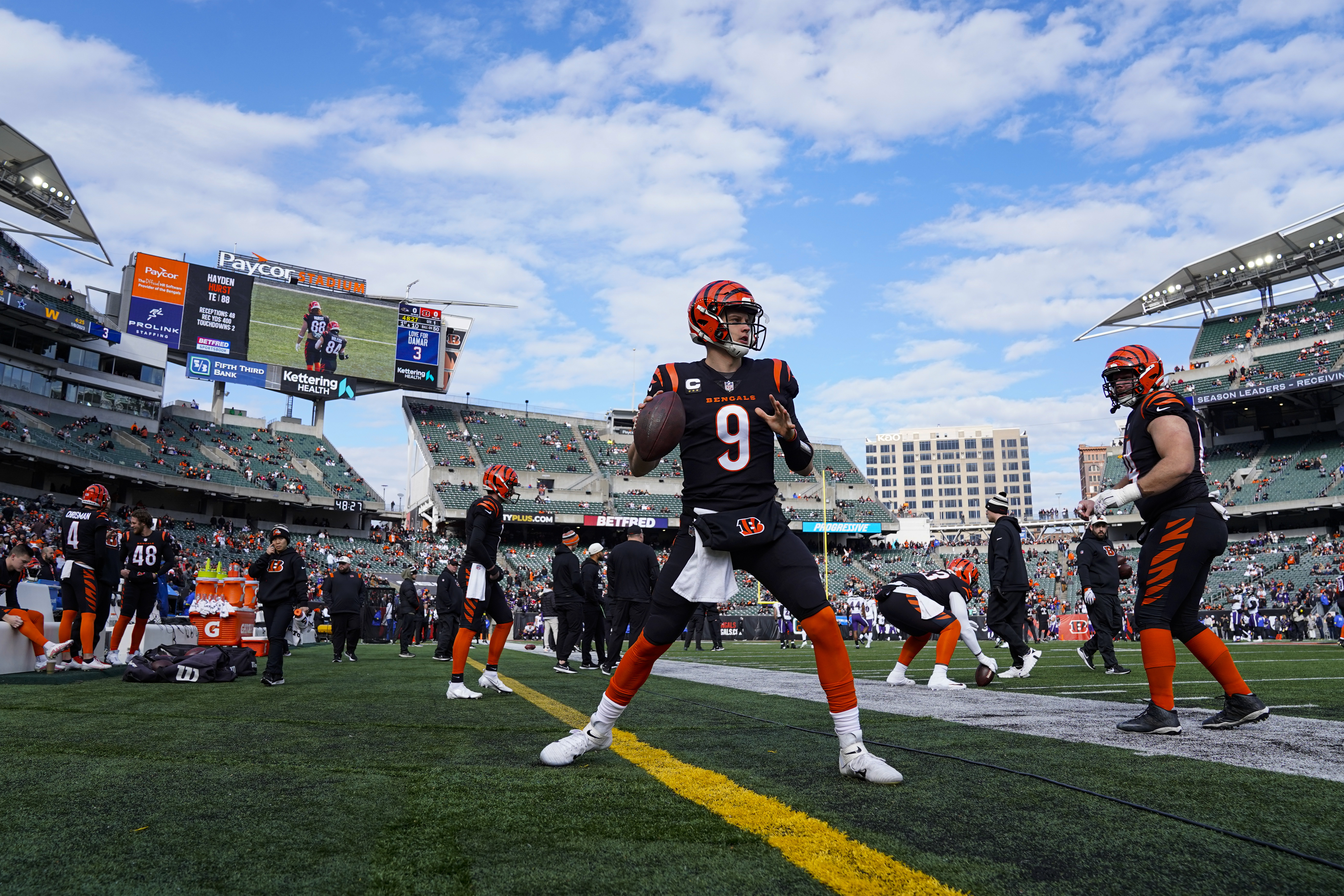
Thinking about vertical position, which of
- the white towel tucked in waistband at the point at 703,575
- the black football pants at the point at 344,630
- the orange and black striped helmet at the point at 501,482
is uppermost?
the orange and black striped helmet at the point at 501,482

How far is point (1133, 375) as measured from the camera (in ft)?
16.5

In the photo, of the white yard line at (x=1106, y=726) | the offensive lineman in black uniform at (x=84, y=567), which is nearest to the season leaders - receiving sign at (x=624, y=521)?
the offensive lineman in black uniform at (x=84, y=567)

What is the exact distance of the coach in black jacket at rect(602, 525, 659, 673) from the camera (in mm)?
10508

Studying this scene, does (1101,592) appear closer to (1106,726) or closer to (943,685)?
(943,685)

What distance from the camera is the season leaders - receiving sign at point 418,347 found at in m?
46.8

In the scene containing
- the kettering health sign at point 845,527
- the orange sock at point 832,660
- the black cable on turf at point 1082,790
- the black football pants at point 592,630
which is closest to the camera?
the black cable on turf at point 1082,790

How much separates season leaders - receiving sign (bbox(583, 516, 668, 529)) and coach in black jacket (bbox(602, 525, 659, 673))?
3795cm

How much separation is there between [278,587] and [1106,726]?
24.0ft

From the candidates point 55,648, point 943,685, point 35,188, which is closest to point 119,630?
point 55,648

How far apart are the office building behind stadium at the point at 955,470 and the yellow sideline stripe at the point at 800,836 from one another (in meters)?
165

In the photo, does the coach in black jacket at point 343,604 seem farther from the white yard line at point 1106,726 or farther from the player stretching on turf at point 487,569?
the white yard line at point 1106,726

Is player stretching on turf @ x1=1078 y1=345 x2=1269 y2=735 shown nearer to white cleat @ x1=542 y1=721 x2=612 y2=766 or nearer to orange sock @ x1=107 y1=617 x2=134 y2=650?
white cleat @ x1=542 y1=721 x2=612 y2=766

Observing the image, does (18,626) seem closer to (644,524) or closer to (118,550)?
(118,550)

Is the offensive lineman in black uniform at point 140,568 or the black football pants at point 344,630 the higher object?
the offensive lineman in black uniform at point 140,568
